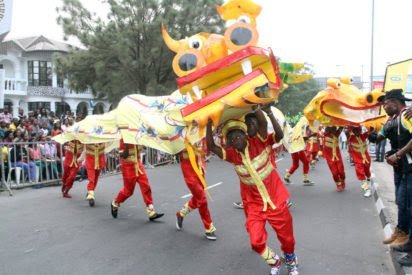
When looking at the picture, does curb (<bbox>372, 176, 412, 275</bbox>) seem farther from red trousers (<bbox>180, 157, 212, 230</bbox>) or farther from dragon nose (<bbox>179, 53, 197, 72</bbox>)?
dragon nose (<bbox>179, 53, 197, 72</bbox>)

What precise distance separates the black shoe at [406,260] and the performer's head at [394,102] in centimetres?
158

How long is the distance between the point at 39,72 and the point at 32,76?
0.67 m

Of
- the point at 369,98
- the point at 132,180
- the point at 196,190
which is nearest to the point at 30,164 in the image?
the point at 132,180

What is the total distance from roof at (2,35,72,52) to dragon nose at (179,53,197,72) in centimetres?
3190

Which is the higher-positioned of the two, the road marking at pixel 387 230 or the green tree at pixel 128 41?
the green tree at pixel 128 41

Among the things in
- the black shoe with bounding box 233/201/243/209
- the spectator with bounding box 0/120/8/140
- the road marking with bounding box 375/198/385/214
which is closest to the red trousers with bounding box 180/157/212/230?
the black shoe with bounding box 233/201/243/209

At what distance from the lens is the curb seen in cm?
424

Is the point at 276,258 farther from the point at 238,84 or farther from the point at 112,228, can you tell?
the point at 112,228

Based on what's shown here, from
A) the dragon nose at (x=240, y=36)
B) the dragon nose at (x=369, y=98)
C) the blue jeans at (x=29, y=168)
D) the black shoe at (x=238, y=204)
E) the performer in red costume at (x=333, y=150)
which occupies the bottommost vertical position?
the black shoe at (x=238, y=204)

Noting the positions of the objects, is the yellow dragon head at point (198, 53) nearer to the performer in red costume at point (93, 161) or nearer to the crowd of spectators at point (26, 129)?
the performer in red costume at point (93, 161)

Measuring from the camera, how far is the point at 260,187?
161 inches

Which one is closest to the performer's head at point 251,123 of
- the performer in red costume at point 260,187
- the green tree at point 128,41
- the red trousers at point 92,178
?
the performer in red costume at point 260,187

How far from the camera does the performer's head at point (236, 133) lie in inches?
159

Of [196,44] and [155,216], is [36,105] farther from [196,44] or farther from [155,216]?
[196,44]
